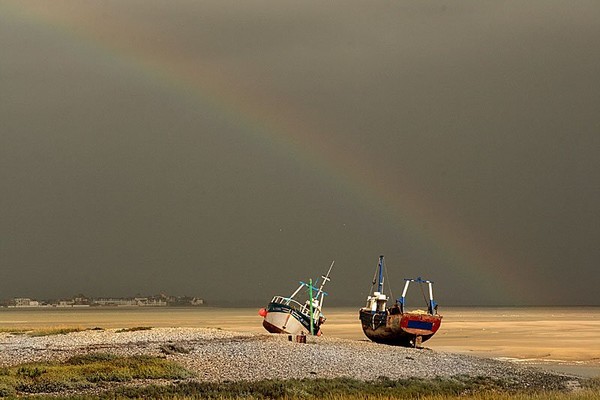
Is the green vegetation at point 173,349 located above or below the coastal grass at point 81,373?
above

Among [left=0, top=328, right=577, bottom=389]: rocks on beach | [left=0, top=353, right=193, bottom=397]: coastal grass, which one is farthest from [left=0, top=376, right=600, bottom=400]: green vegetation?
[left=0, top=328, right=577, bottom=389]: rocks on beach

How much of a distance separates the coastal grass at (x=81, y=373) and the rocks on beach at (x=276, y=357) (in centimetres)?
163

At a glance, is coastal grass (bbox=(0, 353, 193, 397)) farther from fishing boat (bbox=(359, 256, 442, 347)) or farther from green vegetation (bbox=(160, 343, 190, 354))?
fishing boat (bbox=(359, 256, 442, 347))

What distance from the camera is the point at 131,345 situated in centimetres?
5600

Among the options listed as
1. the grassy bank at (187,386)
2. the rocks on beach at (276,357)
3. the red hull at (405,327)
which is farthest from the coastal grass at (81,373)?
the red hull at (405,327)

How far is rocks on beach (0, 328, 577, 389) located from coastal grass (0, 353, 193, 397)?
1.63 m

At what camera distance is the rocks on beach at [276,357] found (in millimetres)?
45625

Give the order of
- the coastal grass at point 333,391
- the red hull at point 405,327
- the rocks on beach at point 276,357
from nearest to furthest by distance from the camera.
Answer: the coastal grass at point 333,391 < the rocks on beach at point 276,357 < the red hull at point 405,327

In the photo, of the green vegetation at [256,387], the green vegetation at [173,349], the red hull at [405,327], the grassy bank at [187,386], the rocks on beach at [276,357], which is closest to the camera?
the green vegetation at [256,387]

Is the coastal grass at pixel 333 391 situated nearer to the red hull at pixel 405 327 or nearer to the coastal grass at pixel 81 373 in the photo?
the coastal grass at pixel 81 373

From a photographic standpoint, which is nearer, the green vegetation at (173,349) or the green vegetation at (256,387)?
the green vegetation at (256,387)

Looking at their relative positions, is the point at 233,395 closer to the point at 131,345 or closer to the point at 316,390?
the point at 316,390

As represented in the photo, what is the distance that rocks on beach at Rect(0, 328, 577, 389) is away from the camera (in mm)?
45625

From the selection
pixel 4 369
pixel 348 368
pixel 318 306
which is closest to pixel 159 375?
pixel 4 369
